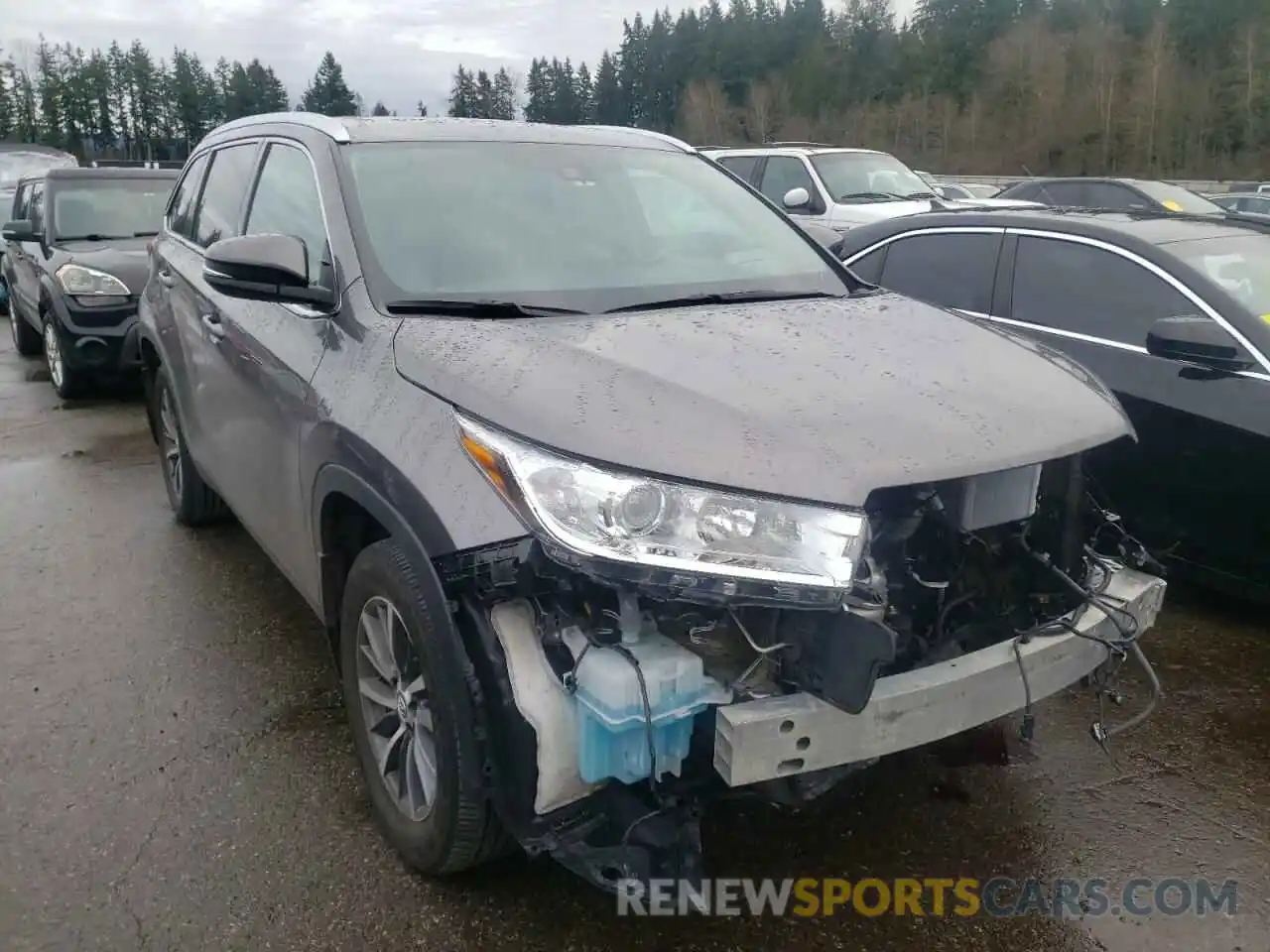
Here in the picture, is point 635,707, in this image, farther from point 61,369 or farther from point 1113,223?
point 61,369

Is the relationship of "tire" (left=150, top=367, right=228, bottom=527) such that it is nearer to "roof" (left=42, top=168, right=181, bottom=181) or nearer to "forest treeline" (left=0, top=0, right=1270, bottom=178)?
"roof" (left=42, top=168, right=181, bottom=181)

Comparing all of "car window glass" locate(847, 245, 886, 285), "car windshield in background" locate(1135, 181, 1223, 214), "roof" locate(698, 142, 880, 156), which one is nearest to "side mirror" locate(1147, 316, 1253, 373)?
"car window glass" locate(847, 245, 886, 285)

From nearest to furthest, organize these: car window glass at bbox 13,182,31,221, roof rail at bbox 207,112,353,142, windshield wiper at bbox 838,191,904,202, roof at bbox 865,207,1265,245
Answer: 1. roof rail at bbox 207,112,353,142
2. roof at bbox 865,207,1265,245
3. car window glass at bbox 13,182,31,221
4. windshield wiper at bbox 838,191,904,202

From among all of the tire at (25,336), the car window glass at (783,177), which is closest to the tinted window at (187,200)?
the tire at (25,336)

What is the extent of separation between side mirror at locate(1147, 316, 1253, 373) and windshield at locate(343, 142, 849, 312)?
140 cm

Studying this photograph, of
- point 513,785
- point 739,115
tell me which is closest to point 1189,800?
point 513,785

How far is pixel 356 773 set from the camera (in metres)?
3.08

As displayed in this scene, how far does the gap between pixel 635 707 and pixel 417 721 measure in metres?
0.78

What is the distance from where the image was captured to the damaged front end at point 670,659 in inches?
77.8

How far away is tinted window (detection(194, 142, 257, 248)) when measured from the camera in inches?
155

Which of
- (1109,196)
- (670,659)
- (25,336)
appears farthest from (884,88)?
(670,659)

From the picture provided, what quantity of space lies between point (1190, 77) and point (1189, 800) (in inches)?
2610

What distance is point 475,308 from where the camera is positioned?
8.93 feet

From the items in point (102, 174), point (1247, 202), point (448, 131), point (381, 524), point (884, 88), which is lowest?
point (381, 524)
